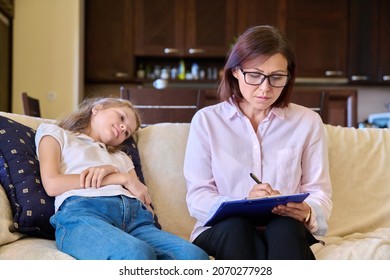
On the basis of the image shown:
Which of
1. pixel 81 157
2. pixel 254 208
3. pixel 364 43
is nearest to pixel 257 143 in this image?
pixel 254 208

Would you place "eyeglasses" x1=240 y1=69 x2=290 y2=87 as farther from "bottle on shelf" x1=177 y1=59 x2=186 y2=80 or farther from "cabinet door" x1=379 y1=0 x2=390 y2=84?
"cabinet door" x1=379 y1=0 x2=390 y2=84

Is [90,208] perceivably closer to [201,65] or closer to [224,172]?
[224,172]

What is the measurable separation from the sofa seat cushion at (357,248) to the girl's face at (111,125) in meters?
0.66

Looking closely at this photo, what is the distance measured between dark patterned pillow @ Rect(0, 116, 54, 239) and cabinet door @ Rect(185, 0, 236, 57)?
3415 millimetres

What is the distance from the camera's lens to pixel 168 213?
1736mm

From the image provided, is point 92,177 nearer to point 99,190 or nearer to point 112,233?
point 99,190

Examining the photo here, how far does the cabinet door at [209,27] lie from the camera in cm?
480

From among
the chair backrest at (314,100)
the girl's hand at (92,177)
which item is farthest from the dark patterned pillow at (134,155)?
the chair backrest at (314,100)

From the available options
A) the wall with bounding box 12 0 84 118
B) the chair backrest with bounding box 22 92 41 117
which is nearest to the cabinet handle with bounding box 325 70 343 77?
the wall with bounding box 12 0 84 118

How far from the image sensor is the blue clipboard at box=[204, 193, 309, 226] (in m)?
1.26

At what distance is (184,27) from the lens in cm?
481

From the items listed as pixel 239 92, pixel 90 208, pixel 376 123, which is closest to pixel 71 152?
pixel 90 208

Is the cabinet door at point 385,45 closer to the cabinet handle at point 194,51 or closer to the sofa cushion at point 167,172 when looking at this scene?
the cabinet handle at point 194,51

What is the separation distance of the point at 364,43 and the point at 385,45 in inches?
7.8
